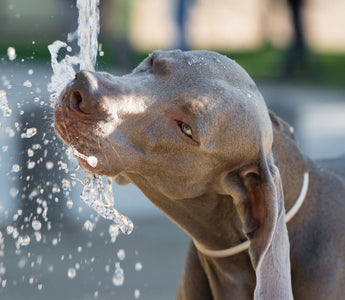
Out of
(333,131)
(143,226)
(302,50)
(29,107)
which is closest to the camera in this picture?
(29,107)

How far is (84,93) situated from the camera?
2.56m

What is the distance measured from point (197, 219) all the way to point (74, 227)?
343 cm

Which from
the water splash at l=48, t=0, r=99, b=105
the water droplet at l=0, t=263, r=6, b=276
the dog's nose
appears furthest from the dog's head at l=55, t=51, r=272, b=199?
the water droplet at l=0, t=263, r=6, b=276

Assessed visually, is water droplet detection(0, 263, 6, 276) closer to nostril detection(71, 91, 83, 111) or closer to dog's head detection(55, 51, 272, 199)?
dog's head detection(55, 51, 272, 199)

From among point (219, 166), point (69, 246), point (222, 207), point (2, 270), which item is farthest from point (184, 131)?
point (69, 246)

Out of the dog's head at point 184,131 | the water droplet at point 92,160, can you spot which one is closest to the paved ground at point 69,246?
the dog's head at point 184,131

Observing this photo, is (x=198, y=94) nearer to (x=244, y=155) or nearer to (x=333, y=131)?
(x=244, y=155)

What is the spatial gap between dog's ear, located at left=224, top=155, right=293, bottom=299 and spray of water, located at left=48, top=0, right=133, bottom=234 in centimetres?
45

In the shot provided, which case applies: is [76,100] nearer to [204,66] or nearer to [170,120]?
[170,120]

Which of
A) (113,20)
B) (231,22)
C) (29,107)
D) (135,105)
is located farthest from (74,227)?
(231,22)

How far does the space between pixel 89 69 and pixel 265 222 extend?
94 cm

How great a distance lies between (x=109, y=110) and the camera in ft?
8.60

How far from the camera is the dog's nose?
256 cm

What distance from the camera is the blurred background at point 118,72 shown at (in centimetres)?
530
